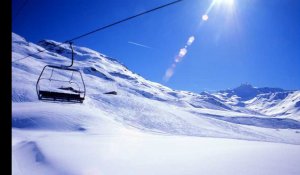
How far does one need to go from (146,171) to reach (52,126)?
79.9ft

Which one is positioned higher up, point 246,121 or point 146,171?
point 146,171

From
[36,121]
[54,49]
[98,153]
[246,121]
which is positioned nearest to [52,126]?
[36,121]

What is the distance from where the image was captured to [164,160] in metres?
11.0

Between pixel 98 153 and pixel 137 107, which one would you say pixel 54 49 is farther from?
pixel 98 153

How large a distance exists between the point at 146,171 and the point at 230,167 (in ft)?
9.05

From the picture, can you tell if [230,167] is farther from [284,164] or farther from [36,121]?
[36,121]
